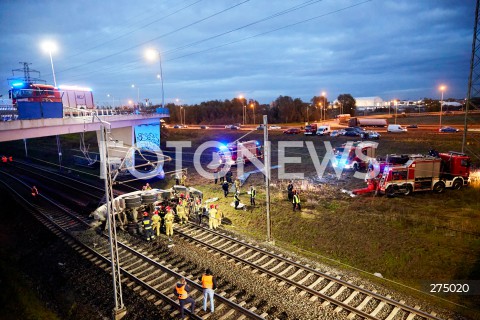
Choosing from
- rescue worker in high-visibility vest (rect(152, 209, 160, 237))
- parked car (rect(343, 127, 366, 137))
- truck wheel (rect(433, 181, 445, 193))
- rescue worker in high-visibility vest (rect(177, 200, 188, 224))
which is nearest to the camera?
rescue worker in high-visibility vest (rect(152, 209, 160, 237))

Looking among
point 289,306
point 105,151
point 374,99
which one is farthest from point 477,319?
point 374,99

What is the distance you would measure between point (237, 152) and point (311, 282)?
20.5 meters

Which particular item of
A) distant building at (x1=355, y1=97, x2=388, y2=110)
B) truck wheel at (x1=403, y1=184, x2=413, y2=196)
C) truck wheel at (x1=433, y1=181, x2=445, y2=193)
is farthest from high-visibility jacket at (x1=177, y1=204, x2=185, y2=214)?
distant building at (x1=355, y1=97, x2=388, y2=110)

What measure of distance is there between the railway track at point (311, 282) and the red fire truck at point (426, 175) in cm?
1052

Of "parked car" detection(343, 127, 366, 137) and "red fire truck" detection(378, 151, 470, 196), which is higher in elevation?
"parked car" detection(343, 127, 366, 137)

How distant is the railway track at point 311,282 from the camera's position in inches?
386

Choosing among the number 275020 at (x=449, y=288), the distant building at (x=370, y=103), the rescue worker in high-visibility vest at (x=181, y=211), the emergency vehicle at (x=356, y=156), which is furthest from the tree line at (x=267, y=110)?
the number 275020 at (x=449, y=288)

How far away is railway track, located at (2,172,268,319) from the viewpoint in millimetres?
10461

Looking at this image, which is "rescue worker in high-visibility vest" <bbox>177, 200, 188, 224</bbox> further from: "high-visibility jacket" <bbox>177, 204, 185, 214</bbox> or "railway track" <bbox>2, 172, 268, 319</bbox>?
"railway track" <bbox>2, 172, 268, 319</bbox>

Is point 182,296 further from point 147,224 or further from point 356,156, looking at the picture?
point 356,156

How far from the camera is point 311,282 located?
38.5ft

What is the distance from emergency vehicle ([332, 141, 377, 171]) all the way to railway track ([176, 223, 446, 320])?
16.7m

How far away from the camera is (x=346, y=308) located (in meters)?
10.0

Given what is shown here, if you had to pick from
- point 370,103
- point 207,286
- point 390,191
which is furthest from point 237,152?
point 370,103
